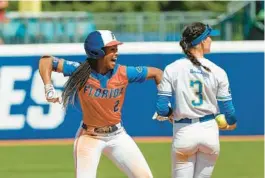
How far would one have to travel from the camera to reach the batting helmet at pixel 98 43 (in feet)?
24.2

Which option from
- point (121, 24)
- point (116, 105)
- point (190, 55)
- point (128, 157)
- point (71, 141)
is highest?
point (190, 55)

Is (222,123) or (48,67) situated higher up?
(48,67)

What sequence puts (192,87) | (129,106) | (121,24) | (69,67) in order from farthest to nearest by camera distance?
(121,24)
(129,106)
(69,67)
(192,87)

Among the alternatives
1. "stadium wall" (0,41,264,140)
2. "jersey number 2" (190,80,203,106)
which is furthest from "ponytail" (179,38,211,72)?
"stadium wall" (0,41,264,140)

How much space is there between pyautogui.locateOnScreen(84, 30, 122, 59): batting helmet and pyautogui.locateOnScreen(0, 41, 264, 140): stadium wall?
6657 millimetres

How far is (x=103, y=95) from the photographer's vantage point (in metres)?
7.52

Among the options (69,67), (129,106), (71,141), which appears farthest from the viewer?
(129,106)

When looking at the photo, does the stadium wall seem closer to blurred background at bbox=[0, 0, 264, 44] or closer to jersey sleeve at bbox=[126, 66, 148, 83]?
blurred background at bbox=[0, 0, 264, 44]

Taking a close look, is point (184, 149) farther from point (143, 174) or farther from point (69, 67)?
point (69, 67)

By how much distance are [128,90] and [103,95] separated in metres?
6.88

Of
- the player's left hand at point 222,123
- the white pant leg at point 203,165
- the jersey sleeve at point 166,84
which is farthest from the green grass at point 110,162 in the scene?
the jersey sleeve at point 166,84

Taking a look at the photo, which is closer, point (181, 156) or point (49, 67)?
point (181, 156)

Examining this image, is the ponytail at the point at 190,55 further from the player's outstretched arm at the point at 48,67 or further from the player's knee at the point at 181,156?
the player's outstretched arm at the point at 48,67

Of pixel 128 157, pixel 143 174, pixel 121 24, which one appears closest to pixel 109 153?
pixel 128 157
